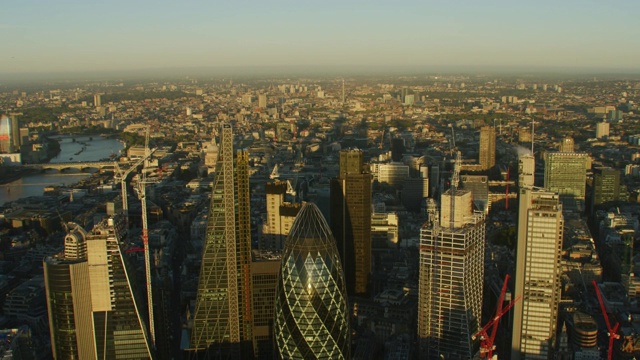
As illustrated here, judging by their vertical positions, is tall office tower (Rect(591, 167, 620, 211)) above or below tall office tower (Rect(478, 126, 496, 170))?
below

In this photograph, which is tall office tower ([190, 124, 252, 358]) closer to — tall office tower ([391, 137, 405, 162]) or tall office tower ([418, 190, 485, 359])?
tall office tower ([418, 190, 485, 359])

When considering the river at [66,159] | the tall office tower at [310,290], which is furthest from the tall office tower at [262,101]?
the tall office tower at [310,290]

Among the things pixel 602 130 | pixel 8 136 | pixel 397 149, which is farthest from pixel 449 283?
pixel 602 130

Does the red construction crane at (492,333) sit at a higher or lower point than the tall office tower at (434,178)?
lower

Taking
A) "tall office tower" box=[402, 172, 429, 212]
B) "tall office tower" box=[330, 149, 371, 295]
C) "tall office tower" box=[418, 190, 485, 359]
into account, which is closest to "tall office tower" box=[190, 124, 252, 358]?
"tall office tower" box=[418, 190, 485, 359]

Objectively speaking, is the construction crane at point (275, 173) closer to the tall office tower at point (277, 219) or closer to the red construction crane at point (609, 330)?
the tall office tower at point (277, 219)

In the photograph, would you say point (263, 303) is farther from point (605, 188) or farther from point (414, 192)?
point (605, 188)
